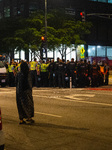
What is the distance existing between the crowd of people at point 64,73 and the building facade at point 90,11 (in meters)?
26.8

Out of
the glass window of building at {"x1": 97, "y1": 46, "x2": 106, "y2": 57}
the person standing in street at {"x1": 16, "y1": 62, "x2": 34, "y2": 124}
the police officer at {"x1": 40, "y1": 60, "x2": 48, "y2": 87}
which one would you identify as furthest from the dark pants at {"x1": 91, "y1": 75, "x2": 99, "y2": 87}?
the glass window of building at {"x1": 97, "y1": 46, "x2": 106, "y2": 57}

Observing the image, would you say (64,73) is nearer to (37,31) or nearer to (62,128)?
(37,31)

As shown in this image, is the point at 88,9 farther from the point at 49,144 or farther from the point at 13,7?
the point at 49,144

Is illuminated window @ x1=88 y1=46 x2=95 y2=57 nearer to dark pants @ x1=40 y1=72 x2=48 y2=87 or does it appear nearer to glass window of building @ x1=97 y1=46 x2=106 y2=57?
glass window of building @ x1=97 y1=46 x2=106 y2=57

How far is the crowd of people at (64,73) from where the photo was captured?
25078 mm

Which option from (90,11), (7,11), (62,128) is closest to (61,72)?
(62,128)

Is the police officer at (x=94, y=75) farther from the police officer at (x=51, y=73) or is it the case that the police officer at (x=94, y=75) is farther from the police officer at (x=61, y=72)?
the police officer at (x=51, y=73)

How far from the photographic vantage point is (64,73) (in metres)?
25.1

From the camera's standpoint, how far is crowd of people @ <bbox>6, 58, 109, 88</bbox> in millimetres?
25078

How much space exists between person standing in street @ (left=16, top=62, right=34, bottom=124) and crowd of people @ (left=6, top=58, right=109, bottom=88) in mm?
14197

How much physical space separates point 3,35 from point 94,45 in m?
24.7

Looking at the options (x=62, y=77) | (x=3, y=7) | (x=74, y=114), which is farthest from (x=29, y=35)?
(x=74, y=114)

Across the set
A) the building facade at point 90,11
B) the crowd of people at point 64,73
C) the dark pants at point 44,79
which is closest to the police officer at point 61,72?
the crowd of people at point 64,73

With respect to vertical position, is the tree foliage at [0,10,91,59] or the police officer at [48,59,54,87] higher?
the tree foliage at [0,10,91,59]
